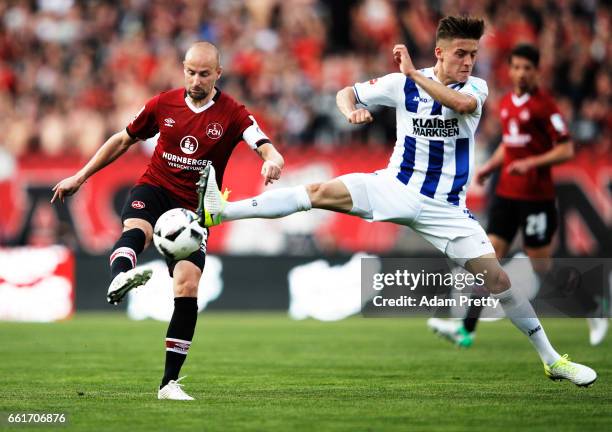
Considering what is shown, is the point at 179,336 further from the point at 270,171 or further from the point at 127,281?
the point at 270,171

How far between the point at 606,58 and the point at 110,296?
15.2 metres

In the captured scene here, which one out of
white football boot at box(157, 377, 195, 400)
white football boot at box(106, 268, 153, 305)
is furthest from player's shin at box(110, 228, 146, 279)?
white football boot at box(157, 377, 195, 400)

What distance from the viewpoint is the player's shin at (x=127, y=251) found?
7.84 m

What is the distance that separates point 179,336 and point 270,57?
1392 cm

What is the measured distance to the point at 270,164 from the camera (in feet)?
26.0

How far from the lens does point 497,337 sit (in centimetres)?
1440

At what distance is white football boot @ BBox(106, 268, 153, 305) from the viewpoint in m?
7.46

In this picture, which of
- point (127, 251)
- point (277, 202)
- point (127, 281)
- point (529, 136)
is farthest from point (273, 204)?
point (529, 136)

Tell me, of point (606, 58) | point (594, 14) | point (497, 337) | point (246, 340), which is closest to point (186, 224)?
point (246, 340)

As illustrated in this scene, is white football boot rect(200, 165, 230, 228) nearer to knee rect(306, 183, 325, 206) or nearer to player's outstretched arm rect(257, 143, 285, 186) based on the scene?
player's outstretched arm rect(257, 143, 285, 186)

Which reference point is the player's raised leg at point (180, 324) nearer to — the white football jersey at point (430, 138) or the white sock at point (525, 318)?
the white football jersey at point (430, 138)

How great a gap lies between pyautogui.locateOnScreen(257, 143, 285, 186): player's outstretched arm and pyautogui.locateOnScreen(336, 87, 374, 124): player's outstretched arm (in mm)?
613

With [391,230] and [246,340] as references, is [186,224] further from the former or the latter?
[391,230]

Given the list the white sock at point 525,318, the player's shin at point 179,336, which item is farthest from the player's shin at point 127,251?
the white sock at point 525,318
